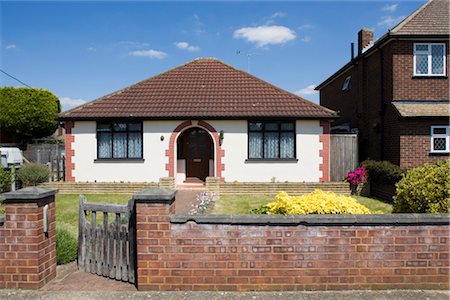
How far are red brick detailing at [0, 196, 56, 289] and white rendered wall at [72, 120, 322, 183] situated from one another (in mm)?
10139

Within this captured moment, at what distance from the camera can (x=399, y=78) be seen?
13242 millimetres

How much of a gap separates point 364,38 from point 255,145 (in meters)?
9.12

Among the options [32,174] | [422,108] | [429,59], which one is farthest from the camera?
[32,174]

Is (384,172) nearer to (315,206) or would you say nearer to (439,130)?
(439,130)

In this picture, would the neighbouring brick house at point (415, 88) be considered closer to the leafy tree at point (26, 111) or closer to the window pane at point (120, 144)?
the window pane at point (120, 144)

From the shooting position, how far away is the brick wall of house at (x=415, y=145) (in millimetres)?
12656

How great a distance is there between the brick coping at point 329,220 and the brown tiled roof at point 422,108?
30.9 ft

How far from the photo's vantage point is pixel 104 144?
14.8 meters

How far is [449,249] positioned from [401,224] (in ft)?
2.40

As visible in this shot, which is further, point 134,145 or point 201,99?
point 201,99

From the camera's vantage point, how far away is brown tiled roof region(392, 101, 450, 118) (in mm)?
12438

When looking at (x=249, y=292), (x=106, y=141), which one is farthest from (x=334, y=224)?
(x=106, y=141)

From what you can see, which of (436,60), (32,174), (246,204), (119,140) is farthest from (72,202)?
(436,60)

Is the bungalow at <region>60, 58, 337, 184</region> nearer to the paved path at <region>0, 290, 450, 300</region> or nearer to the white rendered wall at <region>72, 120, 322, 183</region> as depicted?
the white rendered wall at <region>72, 120, 322, 183</region>
